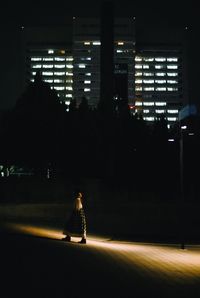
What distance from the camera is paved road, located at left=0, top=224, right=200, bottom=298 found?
9.01m

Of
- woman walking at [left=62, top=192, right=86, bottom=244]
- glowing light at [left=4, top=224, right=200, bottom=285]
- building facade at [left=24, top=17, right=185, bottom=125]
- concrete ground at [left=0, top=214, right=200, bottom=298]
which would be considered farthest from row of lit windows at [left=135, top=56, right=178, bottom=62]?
concrete ground at [left=0, top=214, right=200, bottom=298]

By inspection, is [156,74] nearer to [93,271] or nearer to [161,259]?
[161,259]

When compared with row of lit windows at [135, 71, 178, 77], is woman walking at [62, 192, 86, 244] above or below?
below

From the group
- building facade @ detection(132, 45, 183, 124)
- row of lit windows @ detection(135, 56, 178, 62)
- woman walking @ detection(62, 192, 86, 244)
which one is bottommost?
woman walking @ detection(62, 192, 86, 244)

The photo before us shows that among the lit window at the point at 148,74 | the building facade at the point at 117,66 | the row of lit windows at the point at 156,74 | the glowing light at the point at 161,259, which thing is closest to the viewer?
the glowing light at the point at 161,259

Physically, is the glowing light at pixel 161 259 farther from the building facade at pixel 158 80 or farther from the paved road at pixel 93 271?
the building facade at pixel 158 80

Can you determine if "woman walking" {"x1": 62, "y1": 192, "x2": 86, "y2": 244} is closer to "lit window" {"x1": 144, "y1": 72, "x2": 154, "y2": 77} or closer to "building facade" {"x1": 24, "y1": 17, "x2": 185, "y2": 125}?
"building facade" {"x1": 24, "y1": 17, "x2": 185, "y2": 125}

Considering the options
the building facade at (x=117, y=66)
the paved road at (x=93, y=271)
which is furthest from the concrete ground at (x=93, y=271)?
the building facade at (x=117, y=66)

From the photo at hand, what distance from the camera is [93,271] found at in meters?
11.2

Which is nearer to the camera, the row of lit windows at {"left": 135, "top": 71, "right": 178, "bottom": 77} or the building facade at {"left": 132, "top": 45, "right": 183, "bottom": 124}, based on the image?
the building facade at {"left": 132, "top": 45, "right": 183, "bottom": 124}

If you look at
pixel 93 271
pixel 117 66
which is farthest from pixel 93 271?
pixel 117 66

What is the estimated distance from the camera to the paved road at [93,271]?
9.01 meters

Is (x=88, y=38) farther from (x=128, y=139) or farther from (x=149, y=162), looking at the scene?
(x=149, y=162)

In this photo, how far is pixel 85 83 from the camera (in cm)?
18950
